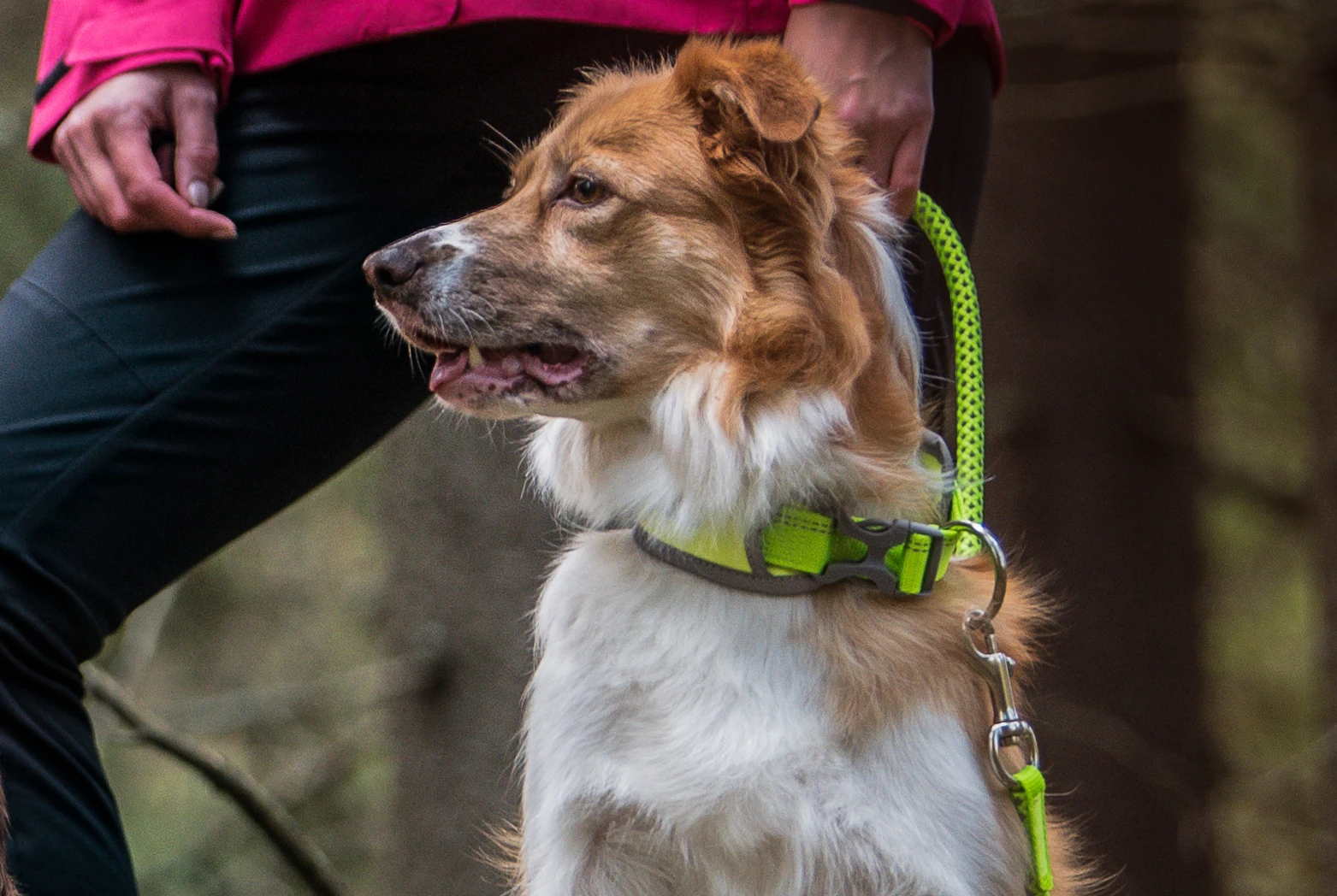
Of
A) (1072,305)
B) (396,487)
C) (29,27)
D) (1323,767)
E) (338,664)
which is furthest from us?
(338,664)

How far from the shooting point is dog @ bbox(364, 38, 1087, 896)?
6.58 feet

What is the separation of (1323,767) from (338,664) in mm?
5528

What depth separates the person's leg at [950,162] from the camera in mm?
2352

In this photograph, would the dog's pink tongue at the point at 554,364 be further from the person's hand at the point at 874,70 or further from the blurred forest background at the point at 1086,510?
the blurred forest background at the point at 1086,510

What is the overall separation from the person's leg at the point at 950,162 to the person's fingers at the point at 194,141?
1.10 metres

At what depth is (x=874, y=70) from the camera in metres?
2.17

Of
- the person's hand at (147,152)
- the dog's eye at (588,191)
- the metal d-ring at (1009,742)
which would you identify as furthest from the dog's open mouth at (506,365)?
the metal d-ring at (1009,742)

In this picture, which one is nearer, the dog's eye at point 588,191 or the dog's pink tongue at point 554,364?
the dog's pink tongue at point 554,364

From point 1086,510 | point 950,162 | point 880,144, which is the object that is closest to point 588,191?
point 880,144

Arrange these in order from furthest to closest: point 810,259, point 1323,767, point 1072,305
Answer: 1. point 1072,305
2. point 1323,767
3. point 810,259

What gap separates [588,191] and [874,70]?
50 centimetres

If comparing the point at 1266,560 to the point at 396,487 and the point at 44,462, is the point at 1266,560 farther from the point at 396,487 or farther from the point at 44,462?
the point at 44,462

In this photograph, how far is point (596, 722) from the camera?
7.05ft

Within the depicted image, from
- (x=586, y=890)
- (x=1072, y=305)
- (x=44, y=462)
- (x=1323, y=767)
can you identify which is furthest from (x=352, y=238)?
(x=1323, y=767)
